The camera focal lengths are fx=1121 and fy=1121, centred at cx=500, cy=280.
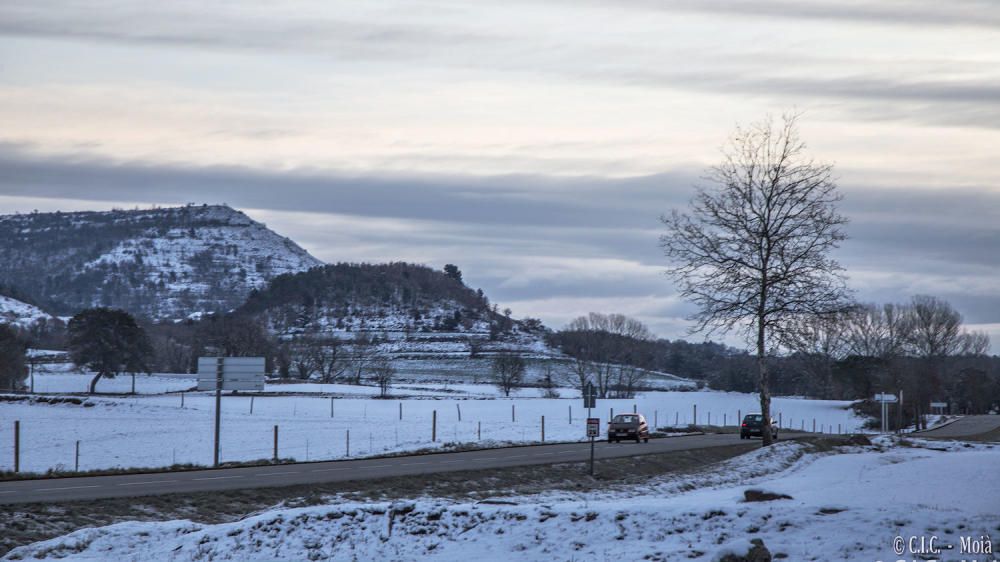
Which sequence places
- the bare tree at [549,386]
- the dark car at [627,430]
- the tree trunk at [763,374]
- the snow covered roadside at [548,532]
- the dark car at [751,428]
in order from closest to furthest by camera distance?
the snow covered roadside at [548,532] → the tree trunk at [763,374] → the dark car at [627,430] → the dark car at [751,428] → the bare tree at [549,386]

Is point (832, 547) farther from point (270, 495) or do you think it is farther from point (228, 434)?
point (228, 434)

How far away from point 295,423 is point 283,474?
148 ft

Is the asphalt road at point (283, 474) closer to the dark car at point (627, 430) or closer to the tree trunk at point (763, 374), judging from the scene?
the tree trunk at point (763, 374)

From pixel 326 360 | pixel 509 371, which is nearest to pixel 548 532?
pixel 509 371

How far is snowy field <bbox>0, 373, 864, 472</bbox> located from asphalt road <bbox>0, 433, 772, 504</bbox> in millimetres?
6613

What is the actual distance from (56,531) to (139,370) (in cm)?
11536

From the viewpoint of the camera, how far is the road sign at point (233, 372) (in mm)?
42875

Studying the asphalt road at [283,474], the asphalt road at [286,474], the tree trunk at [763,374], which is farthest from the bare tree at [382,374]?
the tree trunk at [763,374]

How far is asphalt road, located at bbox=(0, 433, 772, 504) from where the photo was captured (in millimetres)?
27359

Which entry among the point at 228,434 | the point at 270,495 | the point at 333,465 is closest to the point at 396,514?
the point at 270,495

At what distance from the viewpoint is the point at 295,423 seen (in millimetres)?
77750

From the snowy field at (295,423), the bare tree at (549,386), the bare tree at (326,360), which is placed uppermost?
the bare tree at (326,360)

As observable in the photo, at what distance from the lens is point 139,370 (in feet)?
433

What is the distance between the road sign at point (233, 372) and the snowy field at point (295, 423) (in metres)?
4.03
